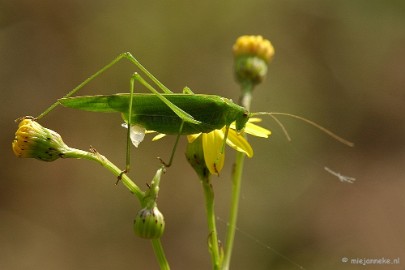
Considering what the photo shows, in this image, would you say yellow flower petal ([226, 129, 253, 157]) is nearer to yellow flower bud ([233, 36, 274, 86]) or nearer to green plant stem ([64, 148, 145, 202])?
green plant stem ([64, 148, 145, 202])

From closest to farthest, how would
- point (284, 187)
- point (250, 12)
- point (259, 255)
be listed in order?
point (259, 255)
point (284, 187)
point (250, 12)

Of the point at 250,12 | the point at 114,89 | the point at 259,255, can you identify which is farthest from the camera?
the point at 250,12

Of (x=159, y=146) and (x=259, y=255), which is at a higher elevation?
(x=159, y=146)

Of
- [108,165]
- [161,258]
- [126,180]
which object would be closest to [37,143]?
[108,165]

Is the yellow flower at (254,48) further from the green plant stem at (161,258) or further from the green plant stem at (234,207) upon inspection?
the green plant stem at (161,258)

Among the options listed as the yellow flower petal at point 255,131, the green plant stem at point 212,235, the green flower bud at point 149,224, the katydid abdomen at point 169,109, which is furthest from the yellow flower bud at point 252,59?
the green flower bud at point 149,224

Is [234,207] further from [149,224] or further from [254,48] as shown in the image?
[254,48]

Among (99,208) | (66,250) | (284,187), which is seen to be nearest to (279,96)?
(284,187)

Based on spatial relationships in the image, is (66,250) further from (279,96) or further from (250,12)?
(250,12)

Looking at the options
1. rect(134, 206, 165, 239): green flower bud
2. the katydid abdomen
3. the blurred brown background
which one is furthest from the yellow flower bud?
the blurred brown background
